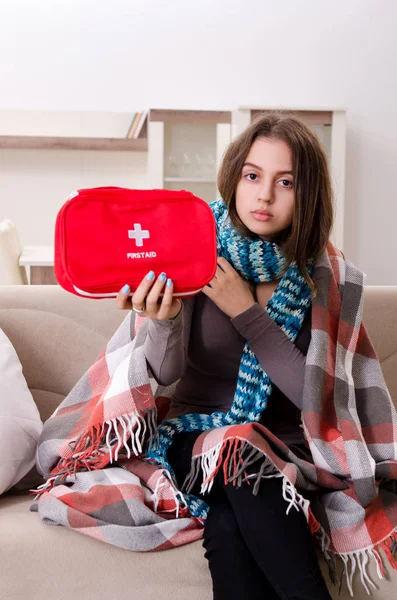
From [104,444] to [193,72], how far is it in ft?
13.0

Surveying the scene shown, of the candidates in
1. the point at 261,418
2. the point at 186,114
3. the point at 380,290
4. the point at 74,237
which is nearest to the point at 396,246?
→ the point at 186,114

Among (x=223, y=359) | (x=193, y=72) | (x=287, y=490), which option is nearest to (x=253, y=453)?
(x=287, y=490)

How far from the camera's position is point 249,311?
1404 millimetres

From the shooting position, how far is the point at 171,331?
1.31m

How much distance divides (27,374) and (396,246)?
393cm

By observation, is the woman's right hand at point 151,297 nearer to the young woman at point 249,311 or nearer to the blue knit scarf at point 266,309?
the young woman at point 249,311

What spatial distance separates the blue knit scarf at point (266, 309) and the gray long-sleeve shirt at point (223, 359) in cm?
3

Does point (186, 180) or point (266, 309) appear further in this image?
point (186, 180)

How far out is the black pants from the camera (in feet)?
3.56

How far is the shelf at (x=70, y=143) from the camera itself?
474 centimetres

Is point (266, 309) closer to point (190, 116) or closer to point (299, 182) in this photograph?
point (299, 182)

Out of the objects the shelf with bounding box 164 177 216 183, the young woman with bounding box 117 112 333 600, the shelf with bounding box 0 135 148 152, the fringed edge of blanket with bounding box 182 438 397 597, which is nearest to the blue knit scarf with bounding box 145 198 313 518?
the young woman with bounding box 117 112 333 600

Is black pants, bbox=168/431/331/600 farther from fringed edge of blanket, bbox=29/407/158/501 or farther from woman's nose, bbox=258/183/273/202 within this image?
woman's nose, bbox=258/183/273/202

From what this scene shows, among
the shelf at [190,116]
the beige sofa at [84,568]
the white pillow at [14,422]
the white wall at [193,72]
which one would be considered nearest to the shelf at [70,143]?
the white wall at [193,72]
